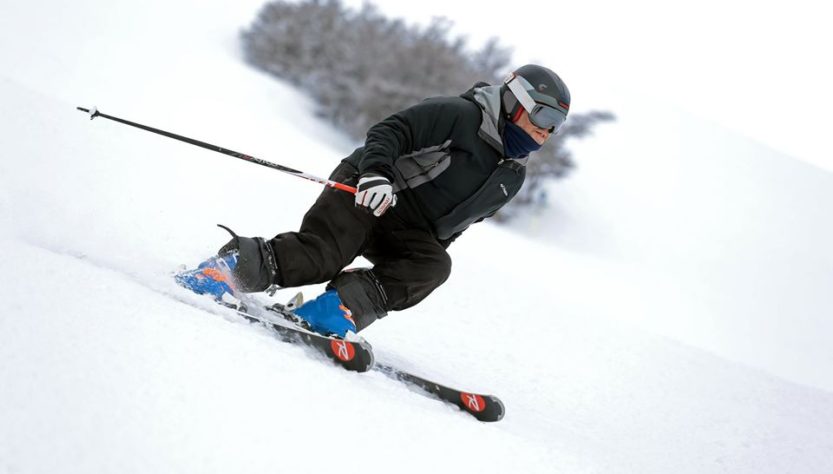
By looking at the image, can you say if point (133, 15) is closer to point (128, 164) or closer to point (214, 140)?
point (214, 140)

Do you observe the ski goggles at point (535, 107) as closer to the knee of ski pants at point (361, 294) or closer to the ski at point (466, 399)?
the knee of ski pants at point (361, 294)

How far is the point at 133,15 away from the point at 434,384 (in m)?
16.0

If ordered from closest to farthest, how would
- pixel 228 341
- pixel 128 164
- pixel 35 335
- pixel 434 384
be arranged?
pixel 35 335 < pixel 228 341 < pixel 434 384 < pixel 128 164

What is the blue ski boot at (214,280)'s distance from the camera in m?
2.94

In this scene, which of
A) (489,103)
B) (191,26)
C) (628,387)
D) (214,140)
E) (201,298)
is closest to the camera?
(201,298)

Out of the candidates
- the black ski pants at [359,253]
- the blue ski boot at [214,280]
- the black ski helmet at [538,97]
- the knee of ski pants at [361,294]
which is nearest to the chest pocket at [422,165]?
the black ski pants at [359,253]

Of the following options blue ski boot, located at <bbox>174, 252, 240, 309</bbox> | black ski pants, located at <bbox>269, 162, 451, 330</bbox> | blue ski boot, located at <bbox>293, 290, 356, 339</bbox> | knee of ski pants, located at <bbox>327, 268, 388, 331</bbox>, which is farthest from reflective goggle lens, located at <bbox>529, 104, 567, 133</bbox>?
blue ski boot, located at <bbox>174, 252, 240, 309</bbox>

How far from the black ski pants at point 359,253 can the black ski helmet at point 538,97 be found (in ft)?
2.38

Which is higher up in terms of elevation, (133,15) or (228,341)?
(133,15)

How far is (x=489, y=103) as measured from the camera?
10.8ft

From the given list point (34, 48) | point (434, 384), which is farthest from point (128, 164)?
point (34, 48)

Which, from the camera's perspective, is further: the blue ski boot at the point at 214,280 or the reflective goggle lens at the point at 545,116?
the reflective goggle lens at the point at 545,116

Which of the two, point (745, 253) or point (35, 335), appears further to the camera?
point (745, 253)

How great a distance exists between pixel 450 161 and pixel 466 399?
1.07 meters
